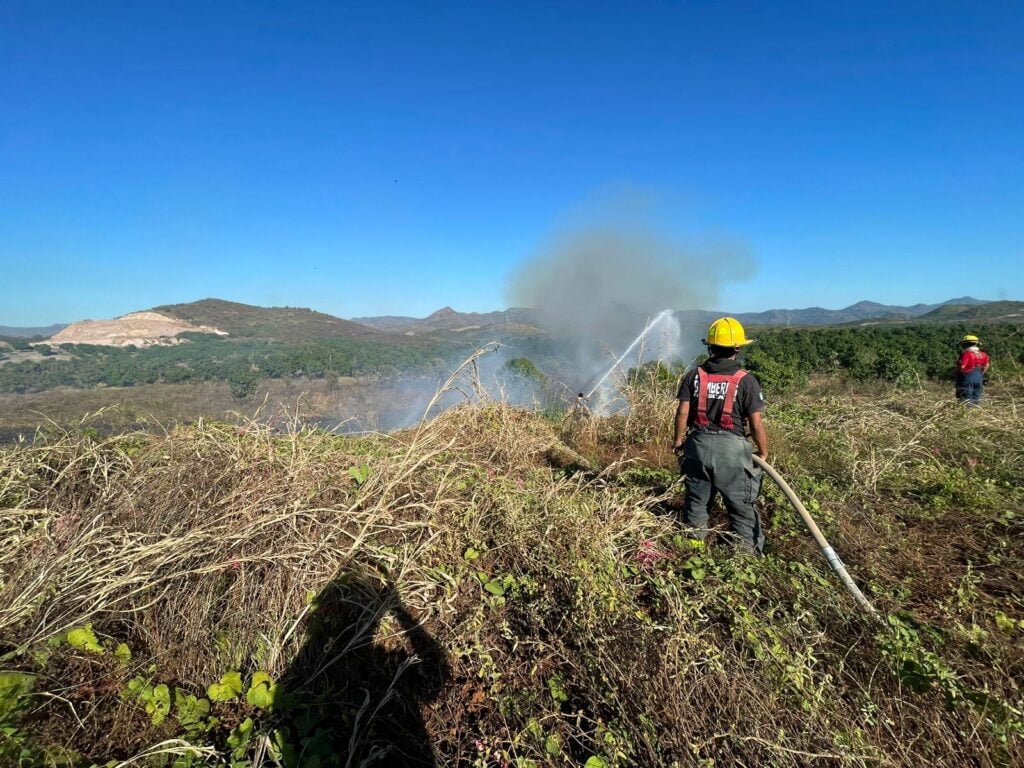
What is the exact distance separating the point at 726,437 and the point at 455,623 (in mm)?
2370

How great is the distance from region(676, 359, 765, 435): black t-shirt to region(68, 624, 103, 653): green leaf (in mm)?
3757

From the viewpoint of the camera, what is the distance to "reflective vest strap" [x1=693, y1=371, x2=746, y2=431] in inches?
133

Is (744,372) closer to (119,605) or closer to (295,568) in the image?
(295,568)

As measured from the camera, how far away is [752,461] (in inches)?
139

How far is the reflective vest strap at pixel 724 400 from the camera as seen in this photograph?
3.39 m

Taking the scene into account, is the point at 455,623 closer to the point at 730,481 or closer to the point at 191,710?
the point at 191,710

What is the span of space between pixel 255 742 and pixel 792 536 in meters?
3.62

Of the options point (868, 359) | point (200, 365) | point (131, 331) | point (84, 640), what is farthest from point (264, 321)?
point (84, 640)

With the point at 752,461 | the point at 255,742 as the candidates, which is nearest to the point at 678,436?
the point at 752,461

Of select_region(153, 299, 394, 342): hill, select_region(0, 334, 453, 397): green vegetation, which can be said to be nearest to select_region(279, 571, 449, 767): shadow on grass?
select_region(0, 334, 453, 397): green vegetation

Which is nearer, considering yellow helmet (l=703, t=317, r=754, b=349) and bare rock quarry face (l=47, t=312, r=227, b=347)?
yellow helmet (l=703, t=317, r=754, b=349)

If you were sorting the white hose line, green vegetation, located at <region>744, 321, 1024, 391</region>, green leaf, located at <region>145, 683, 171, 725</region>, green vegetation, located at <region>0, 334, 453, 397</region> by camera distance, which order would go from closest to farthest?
1. green leaf, located at <region>145, 683, 171, 725</region>
2. the white hose line
3. green vegetation, located at <region>744, 321, 1024, 391</region>
4. green vegetation, located at <region>0, 334, 453, 397</region>

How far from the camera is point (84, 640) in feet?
6.81

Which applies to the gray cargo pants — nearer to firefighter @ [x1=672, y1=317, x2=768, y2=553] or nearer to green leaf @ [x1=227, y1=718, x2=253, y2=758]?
firefighter @ [x1=672, y1=317, x2=768, y2=553]
